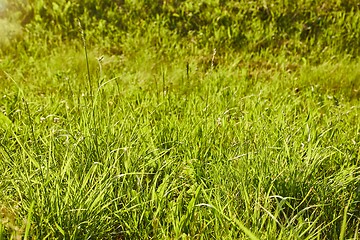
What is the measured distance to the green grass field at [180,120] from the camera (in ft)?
6.52

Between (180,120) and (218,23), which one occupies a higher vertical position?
(218,23)

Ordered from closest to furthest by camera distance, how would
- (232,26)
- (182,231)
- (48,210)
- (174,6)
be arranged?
(48,210) → (182,231) → (232,26) → (174,6)

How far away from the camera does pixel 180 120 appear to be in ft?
10.3

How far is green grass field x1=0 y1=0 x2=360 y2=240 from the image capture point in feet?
6.52

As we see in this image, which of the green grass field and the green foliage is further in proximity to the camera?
the green foliage

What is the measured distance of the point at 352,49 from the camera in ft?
15.8

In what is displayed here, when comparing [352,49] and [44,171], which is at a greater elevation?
[44,171]

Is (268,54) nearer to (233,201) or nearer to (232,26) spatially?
(232,26)

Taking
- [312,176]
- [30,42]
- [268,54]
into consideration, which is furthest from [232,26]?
[312,176]

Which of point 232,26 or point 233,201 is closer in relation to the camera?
point 233,201

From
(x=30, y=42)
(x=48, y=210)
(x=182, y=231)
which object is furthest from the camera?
(x=30, y=42)

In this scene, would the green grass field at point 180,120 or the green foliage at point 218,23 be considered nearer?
the green grass field at point 180,120

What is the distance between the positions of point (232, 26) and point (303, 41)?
91 cm

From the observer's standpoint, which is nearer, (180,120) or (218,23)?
(180,120)
